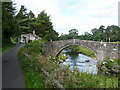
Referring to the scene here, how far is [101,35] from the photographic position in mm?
83375

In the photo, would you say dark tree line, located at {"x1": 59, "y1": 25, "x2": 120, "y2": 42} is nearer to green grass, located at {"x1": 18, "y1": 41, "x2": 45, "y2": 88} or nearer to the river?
the river

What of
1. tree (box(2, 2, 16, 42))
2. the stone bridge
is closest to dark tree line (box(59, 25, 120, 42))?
the stone bridge

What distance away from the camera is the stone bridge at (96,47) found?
3064 cm

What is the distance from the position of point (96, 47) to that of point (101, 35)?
5134cm

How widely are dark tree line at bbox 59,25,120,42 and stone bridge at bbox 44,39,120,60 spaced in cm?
3881

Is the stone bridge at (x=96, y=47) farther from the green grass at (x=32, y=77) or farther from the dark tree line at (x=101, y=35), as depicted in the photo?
the dark tree line at (x=101, y=35)

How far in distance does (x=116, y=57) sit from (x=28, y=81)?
2397cm

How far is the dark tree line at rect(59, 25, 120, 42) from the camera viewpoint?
7440 cm

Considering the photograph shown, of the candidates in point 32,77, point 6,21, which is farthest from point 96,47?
point 6,21

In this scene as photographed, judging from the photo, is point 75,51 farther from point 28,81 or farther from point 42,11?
point 28,81

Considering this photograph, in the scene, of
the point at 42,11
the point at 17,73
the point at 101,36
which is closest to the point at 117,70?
the point at 17,73

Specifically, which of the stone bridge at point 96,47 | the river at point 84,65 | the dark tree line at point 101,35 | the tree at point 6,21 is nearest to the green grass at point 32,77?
the tree at point 6,21

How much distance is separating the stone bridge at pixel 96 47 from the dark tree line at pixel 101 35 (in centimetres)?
3881

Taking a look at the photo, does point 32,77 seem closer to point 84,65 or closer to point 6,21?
point 6,21
